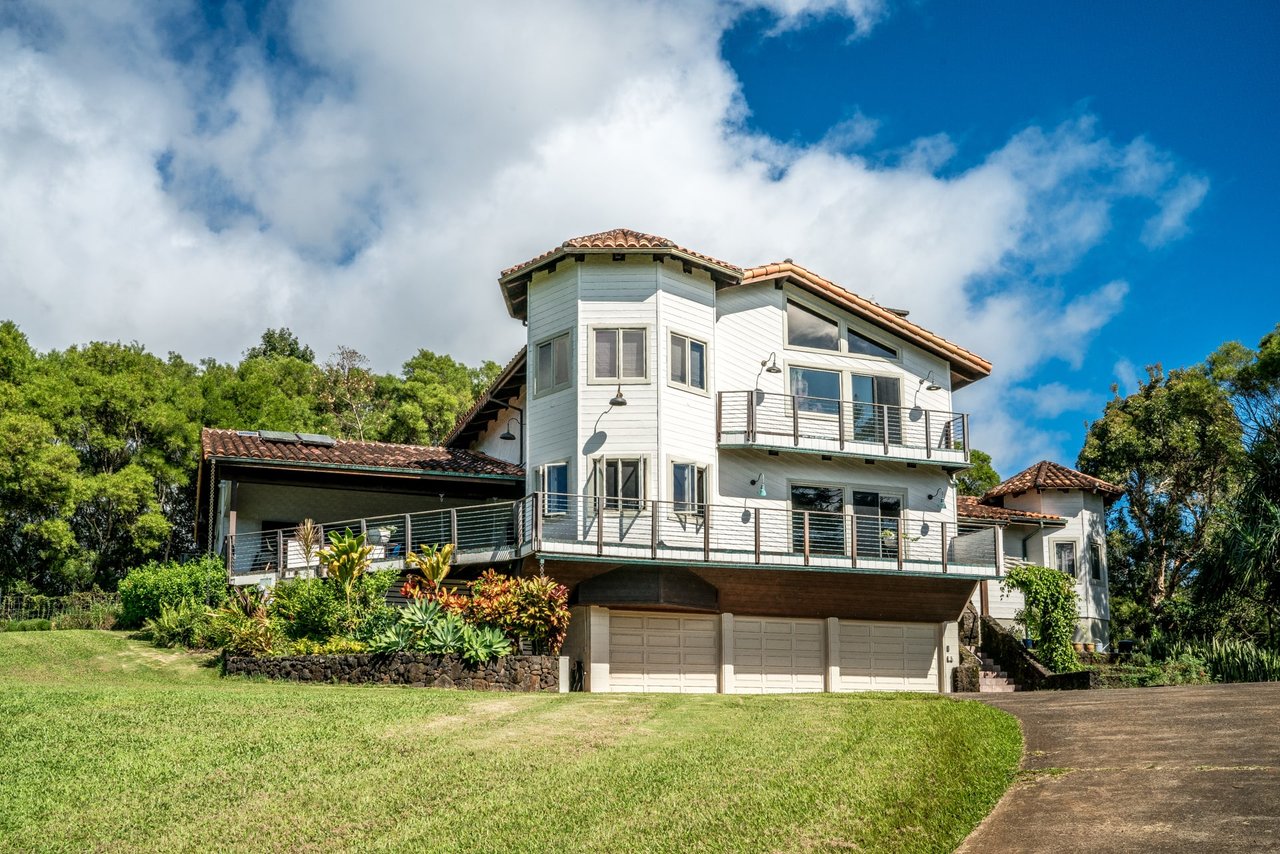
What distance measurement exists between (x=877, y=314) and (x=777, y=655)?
890 cm

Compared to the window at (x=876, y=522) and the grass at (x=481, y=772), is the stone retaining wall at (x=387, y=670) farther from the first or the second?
the window at (x=876, y=522)

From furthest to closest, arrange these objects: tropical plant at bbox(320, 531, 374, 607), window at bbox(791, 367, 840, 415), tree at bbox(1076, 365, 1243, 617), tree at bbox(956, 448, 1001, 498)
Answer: tree at bbox(956, 448, 1001, 498)
tree at bbox(1076, 365, 1243, 617)
window at bbox(791, 367, 840, 415)
tropical plant at bbox(320, 531, 374, 607)

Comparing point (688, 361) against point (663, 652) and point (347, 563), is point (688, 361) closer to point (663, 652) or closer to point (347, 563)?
point (663, 652)

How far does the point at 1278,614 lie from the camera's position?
31297 mm

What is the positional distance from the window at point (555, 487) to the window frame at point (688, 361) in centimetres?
311

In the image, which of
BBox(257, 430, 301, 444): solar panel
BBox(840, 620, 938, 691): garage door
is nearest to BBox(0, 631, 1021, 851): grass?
BBox(840, 620, 938, 691): garage door

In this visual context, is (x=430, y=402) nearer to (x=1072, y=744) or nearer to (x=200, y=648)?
(x=200, y=648)

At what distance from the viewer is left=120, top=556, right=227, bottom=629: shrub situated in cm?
2891

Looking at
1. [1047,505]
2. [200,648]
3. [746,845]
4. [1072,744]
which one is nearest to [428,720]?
[746,845]

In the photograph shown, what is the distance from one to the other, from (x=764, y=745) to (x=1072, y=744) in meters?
3.71

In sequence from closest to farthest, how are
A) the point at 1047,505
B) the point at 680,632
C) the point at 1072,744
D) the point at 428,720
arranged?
1. the point at 1072,744
2. the point at 428,720
3. the point at 680,632
4. the point at 1047,505

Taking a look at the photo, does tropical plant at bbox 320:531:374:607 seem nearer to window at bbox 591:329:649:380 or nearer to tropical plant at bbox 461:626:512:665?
tropical plant at bbox 461:626:512:665

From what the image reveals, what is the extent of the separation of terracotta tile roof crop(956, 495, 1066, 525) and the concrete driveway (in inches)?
707

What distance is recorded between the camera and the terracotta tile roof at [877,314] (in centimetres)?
3162
